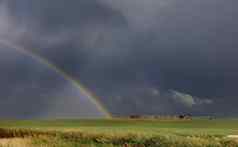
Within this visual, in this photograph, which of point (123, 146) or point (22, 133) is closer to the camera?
point (123, 146)

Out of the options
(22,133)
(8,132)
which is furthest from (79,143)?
(8,132)

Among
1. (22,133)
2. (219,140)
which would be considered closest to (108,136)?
(219,140)

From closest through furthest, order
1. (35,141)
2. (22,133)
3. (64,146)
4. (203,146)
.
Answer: (203,146), (64,146), (35,141), (22,133)

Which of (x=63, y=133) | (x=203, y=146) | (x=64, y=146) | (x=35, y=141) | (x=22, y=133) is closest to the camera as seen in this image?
(x=203, y=146)

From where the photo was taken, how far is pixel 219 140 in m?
24.4

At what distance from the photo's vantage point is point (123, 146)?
2469cm

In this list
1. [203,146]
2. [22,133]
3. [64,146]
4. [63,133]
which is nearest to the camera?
[203,146]

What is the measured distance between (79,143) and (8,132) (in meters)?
12.8

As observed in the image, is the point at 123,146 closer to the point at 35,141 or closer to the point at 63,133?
the point at 35,141

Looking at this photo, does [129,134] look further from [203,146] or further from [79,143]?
[203,146]

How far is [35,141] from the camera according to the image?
84.9 ft

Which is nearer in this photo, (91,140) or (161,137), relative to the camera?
(161,137)

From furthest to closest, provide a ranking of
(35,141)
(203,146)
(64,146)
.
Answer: (35,141)
(64,146)
(203,146)

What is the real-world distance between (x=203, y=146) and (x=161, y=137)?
3.50 metres
